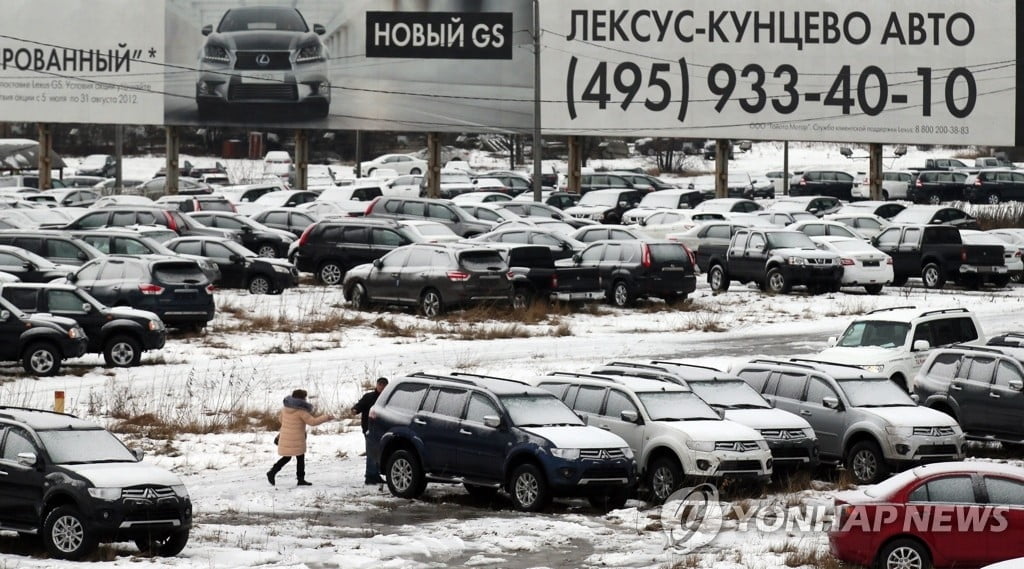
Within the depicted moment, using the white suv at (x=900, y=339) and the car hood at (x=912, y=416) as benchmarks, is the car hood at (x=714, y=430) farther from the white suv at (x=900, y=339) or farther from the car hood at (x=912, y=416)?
the white suv at (x=900, y=339)

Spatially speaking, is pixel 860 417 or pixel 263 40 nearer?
pixel 860 417

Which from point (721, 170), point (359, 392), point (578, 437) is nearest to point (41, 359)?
point (359, 392)

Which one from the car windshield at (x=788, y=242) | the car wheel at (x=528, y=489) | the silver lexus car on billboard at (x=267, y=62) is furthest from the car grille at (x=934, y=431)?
the silver lexus car on billboard at (x=267, y=62)

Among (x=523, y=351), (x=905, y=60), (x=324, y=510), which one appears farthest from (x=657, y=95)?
(x=324, y=510)

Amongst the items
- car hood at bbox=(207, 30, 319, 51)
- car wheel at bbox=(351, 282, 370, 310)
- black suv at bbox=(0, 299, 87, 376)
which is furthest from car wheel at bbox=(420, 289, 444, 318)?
car hood at bbox=(207, 30, 319, 51)

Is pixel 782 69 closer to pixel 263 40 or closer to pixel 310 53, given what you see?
pixel 310 53

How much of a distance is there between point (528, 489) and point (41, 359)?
37.5ft

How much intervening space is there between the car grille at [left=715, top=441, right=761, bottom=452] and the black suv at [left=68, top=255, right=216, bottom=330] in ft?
47.2

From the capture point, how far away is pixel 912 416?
2161 cm

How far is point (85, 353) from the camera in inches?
1115

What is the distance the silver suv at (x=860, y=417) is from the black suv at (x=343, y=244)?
648 inches

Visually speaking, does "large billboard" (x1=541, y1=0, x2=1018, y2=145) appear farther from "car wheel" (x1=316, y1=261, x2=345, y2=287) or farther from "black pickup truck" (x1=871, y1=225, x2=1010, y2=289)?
"car wheel" (x1=316, y1=261, x2=345, y2=287)

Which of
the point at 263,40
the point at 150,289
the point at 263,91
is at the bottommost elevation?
the point at 150,289

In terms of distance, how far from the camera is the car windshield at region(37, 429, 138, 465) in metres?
16.8
